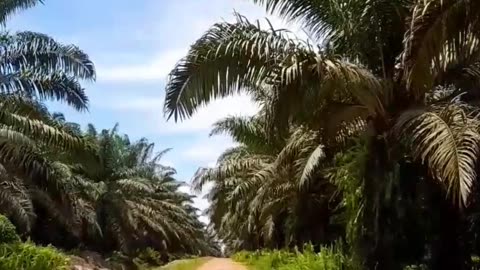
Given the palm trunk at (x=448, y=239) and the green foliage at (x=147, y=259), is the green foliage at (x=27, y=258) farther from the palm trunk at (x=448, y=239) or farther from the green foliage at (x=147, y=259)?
the green foliage at (x=147, y=259)

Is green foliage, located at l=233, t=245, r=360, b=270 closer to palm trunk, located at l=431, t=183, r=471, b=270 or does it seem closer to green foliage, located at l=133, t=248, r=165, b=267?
palm trunk, located at l=431, t=183, r=471, b=270

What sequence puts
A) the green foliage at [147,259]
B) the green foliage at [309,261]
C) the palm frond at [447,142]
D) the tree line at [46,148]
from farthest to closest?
the green foliage at [147,259] → the tree line at [46,148] → the green foliage at [309,261] → the palm frond at [447,142]

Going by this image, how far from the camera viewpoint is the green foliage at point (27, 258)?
15611 millimetres

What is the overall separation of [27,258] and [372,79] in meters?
8.73

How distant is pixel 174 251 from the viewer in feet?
173

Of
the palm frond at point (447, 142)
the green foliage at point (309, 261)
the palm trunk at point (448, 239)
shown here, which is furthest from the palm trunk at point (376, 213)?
the palm trunk at point (448, 239)

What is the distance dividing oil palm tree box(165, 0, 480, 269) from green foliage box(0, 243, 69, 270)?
658 centimetres

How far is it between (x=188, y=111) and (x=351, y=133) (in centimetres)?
375

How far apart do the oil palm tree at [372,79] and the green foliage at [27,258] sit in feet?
21.6

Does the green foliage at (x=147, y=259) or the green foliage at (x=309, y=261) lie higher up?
the green foliage at (x=147, y=259)

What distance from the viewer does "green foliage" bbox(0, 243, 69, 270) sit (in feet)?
51.2

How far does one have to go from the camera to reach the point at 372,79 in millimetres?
11430

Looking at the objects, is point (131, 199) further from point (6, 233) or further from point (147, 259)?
point (6, 233)

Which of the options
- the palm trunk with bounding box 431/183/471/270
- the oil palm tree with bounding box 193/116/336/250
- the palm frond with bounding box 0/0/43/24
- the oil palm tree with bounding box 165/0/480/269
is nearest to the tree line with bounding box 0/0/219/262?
the palm frond with bounding box 0/0/43/24
